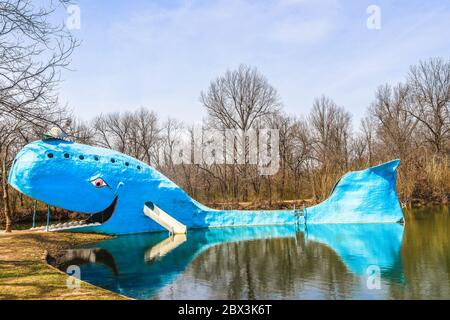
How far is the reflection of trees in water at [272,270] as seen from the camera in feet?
26.6

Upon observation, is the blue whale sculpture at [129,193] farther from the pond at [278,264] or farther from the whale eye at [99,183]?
the pond at [278,264]

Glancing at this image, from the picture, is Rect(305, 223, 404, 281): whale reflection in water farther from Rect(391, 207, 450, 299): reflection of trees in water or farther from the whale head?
the whale head

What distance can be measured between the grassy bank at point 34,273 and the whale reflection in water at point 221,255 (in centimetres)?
89

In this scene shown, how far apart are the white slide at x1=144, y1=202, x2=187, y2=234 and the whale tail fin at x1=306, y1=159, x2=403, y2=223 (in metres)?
7.09

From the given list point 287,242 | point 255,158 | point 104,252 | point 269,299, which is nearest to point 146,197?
point 104,252

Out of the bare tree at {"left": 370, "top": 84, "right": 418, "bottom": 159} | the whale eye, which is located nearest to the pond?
the whale eye

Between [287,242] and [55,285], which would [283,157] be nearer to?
[287,242]

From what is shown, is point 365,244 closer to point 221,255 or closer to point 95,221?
point 221,255

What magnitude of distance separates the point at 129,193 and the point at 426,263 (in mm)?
13424

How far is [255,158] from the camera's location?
123ft

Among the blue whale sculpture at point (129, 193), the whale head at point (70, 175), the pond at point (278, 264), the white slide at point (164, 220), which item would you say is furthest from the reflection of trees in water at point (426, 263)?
the whale head at point (70, 175)

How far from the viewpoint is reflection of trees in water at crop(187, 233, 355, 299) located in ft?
26.6

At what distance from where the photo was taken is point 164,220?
1933 centimetres
